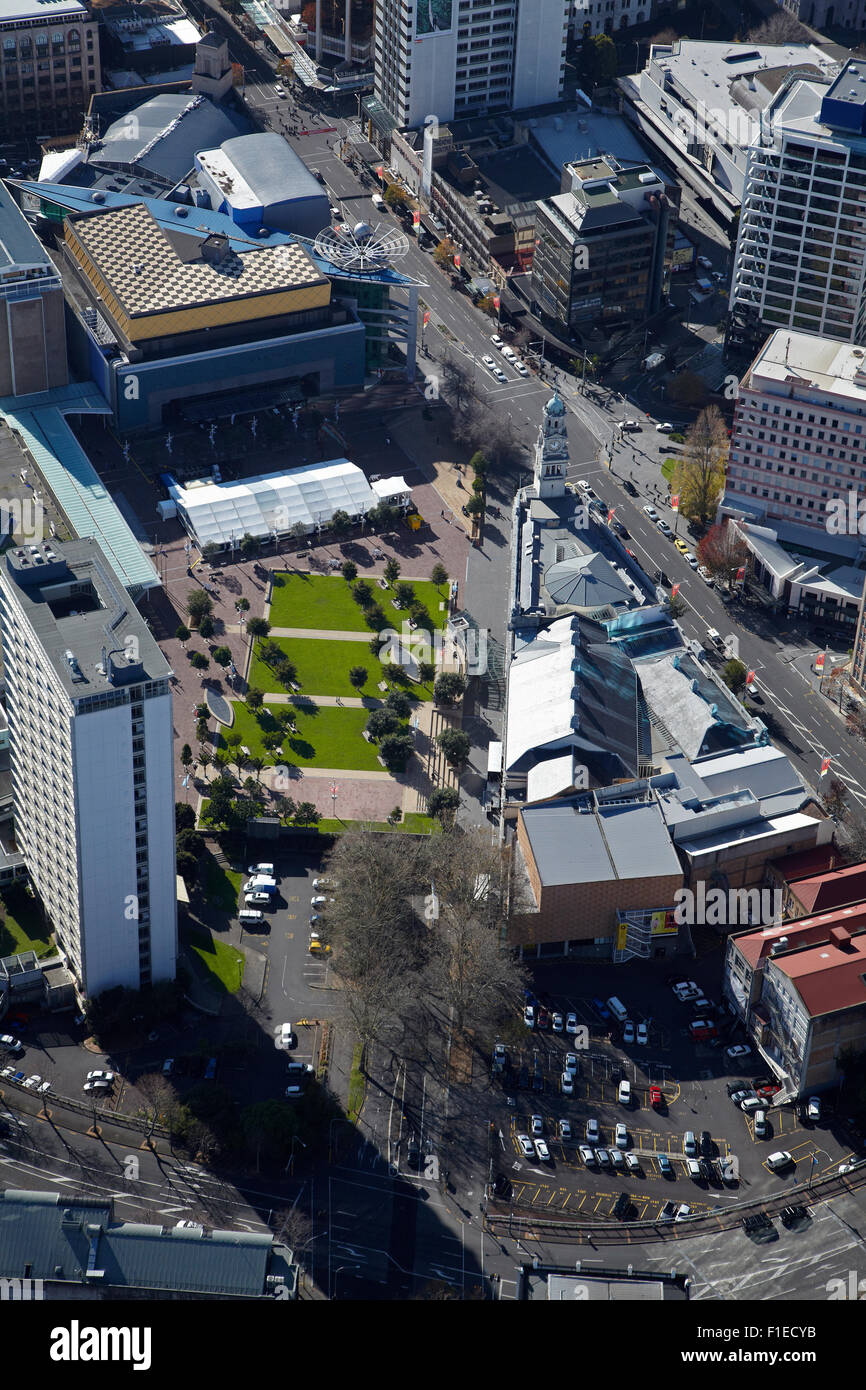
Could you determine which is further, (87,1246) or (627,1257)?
(627,1257)

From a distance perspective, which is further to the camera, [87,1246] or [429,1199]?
[429,1199]

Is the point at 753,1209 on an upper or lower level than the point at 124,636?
lower

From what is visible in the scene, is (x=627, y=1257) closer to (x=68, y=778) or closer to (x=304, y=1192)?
(x=304, y=1192)

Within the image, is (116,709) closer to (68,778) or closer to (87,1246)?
(68,778)

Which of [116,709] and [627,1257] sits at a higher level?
[116,709]

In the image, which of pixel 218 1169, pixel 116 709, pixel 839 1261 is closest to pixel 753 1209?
pixel 839 1261

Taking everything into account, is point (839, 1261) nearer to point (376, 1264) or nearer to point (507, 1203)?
point (507, 1203)

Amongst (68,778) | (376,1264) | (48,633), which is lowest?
(376,1264)

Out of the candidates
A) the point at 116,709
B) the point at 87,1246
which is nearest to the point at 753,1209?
the point at 87,1246
